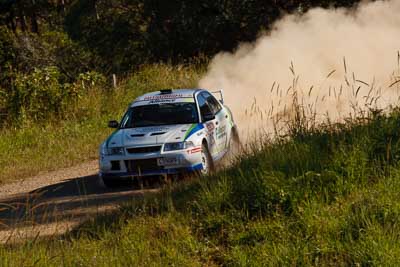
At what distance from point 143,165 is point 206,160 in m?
1.14

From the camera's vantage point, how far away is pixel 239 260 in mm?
5883

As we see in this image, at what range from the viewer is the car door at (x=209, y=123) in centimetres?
1137

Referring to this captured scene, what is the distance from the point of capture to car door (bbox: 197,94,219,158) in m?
11.4

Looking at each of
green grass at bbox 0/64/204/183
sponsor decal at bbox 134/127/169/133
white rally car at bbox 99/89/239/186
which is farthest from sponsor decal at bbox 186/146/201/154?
green grass at bbox 0/64/204/183

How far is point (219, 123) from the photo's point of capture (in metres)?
12.3

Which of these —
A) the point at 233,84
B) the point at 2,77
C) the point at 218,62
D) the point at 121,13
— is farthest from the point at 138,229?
the point at 121,13

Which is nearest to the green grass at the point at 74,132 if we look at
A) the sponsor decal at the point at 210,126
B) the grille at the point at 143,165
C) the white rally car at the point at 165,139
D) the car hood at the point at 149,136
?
the white rally car at the point at 165,139

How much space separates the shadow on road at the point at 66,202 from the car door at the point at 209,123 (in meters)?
1.67

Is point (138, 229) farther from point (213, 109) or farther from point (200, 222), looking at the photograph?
point (213, 109)

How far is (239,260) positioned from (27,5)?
35101 mm

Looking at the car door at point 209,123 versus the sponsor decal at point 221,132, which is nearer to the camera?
the car door at point 209,123

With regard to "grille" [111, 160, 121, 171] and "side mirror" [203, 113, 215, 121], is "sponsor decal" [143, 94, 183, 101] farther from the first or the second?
"grille" [111, 160, 121, 171]

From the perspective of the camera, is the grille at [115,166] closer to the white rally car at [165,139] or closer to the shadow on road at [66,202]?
the white rally car at [165,139]

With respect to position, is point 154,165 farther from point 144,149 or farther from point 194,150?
point 194,150
